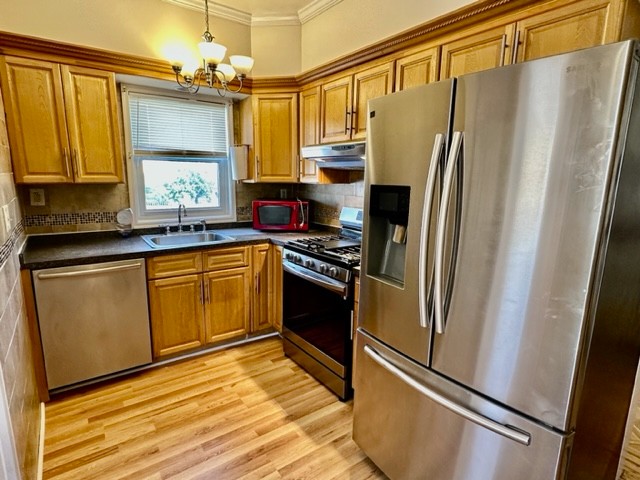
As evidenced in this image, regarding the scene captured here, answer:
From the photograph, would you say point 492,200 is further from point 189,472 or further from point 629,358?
point 189,472

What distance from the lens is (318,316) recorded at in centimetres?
238

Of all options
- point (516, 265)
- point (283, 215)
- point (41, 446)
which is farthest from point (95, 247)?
point (516, 265)

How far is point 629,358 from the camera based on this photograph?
4.13ft

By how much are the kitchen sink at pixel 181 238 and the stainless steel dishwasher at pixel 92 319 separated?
439 millimetres

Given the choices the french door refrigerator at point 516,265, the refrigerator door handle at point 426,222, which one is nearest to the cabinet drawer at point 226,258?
the french door refrigerator at point 516,265

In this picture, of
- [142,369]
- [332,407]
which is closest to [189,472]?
[332,407]

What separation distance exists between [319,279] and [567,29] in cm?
174

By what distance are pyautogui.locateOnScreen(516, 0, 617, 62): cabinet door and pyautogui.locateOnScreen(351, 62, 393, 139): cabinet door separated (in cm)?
81

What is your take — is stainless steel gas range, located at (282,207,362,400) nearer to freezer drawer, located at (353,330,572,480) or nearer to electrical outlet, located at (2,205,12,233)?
freezer drawer, located at (353,330,572,480)

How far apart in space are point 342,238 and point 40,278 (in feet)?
6.58

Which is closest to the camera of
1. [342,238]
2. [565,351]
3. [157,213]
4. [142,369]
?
[565,351]

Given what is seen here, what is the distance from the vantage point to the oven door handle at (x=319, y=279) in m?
2.10

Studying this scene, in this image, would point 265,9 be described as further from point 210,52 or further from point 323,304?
point 323,304

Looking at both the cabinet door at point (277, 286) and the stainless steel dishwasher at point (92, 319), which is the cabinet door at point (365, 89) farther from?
the stainless steel dishwasher at point (92, 319)
